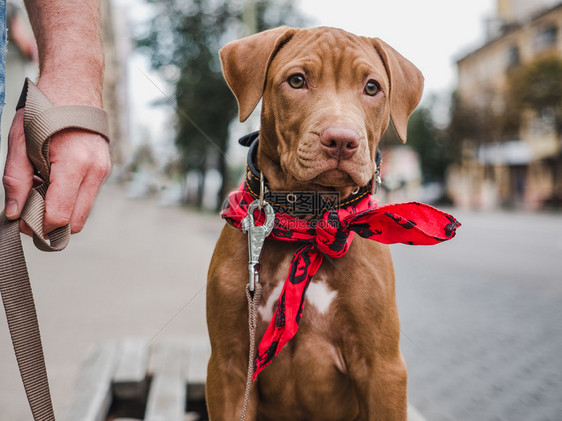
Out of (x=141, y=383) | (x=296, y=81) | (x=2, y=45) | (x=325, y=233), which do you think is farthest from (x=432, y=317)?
(x=2, y=45)

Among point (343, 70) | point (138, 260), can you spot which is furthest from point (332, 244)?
point (138, 260)

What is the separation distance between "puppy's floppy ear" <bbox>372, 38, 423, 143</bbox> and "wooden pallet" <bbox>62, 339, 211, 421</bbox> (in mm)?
1580

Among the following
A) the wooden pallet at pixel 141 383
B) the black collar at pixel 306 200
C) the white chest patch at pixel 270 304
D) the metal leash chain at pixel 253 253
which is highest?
the black collar at pixel 306 200

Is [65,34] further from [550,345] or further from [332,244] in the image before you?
[550,345]

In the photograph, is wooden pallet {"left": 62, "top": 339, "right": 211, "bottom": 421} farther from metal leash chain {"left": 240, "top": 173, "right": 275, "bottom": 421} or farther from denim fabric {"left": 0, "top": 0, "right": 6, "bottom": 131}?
denim fabric {"left": 0, "top": 0, "right": 6, "bottom": 131}

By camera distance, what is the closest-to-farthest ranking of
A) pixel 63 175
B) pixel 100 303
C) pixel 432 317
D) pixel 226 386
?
1. pixel 63 175
2. pixel 226 386
3. pixel 432 317
4. pixel 100 303

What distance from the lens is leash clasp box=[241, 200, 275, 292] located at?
1665mm

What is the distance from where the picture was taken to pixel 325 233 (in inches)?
66.1

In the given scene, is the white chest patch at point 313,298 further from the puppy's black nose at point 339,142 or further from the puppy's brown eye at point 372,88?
the puppy's brown eye at point 372,88

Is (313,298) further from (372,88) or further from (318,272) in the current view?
(372,88)

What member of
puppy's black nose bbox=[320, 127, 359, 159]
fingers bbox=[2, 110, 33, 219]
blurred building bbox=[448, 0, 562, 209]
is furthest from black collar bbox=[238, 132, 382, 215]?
blurred building bbox=[448, 0, 562, 209]

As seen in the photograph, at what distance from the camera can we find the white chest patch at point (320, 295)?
1780mm

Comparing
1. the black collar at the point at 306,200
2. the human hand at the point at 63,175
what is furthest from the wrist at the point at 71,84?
the black collar at the point at 306,200

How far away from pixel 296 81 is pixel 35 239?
0.99 m
